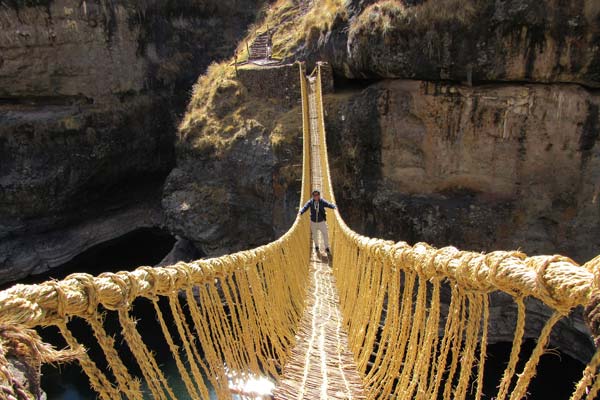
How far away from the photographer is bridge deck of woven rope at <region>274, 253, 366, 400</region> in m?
Answer: 2.39

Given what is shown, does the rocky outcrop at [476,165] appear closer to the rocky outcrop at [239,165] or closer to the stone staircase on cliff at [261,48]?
the rocky outcrop at [239,165]

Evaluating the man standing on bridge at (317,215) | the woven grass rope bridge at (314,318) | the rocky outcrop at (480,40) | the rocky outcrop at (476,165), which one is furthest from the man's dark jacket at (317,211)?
the rocky outcrop at (480,40)

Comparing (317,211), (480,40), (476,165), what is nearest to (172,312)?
(317,211)

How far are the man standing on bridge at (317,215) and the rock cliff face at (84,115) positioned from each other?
432 inches

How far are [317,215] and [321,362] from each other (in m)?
3.17

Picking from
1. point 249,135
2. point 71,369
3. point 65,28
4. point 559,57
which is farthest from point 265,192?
point 65,28

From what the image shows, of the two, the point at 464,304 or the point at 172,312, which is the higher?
the point at 464,304

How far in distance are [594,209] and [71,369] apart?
12113 mm

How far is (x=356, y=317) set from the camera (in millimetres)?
3283

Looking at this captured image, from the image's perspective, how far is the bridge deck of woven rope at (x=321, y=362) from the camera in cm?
239

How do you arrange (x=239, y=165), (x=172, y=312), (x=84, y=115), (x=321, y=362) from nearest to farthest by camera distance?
(x=172, y=312) → (x=321, y=362) → (x=239, y=165) → (x=84, y=115)

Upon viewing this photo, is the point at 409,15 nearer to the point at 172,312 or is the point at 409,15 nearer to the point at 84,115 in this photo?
the point at 172,312

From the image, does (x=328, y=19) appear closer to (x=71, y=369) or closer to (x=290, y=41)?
(x=290, y=41)

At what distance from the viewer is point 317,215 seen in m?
5.83
